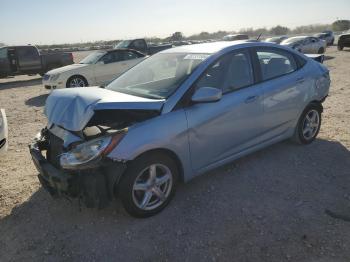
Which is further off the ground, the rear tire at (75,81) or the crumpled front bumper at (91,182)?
the rear tire at (75,81)

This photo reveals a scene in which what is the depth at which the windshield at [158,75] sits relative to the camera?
4.10 meters

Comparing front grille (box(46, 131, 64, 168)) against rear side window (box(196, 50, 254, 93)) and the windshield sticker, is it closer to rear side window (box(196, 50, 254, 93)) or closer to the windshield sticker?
rear side window (box(196, 50, 254, 93))

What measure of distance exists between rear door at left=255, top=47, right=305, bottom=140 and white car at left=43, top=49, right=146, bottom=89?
25.8ft

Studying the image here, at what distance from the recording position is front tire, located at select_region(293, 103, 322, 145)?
17.8 ft

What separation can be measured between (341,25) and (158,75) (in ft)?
229

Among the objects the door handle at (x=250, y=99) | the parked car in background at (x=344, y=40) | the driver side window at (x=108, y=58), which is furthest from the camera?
the parked car in background at (x=344, y=40)

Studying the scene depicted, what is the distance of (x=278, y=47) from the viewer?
5137 mm

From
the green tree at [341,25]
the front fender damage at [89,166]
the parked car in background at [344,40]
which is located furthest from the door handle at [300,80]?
the green tree at [341,25]

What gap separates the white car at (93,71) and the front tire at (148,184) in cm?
890

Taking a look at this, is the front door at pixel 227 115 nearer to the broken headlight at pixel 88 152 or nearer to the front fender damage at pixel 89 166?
the front fender damage at pixel 89 166

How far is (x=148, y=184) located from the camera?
3.73 metres

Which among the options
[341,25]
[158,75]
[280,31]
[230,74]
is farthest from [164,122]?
[280,31]

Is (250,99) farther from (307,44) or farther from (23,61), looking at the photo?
(307,44)

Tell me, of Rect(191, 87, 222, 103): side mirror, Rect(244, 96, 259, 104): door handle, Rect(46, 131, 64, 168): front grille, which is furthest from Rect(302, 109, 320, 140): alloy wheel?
Rect(46, 131, 64, 168): front grille
